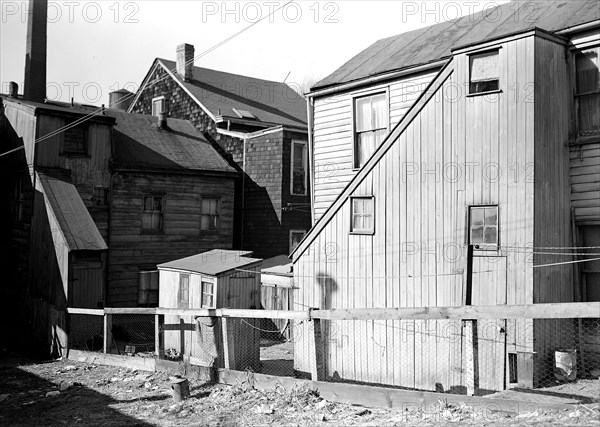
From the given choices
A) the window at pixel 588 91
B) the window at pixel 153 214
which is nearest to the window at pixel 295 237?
the window at pixel 153 214

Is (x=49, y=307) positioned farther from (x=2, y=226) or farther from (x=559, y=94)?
(x=559, y=94)

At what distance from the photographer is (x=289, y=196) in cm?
2539

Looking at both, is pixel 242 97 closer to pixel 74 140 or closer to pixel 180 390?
pixel 74 140

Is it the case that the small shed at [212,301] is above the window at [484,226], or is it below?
below

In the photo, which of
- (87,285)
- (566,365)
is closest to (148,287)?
(87,285)

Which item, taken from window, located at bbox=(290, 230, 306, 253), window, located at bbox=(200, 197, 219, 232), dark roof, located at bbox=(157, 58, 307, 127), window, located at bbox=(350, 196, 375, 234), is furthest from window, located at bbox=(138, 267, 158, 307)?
window, located at bbox=(350, 196, 375, 234)

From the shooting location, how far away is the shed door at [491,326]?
36.5 ft

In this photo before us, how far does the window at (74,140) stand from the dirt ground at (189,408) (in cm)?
977

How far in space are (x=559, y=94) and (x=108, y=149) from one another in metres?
16.5

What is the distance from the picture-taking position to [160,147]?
25.2 m

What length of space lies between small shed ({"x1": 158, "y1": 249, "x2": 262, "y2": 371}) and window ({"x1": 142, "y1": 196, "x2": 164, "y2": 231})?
5.80 m

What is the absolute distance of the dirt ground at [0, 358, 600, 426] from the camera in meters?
7.38

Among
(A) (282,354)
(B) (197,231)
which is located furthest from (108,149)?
(A) (282,354)

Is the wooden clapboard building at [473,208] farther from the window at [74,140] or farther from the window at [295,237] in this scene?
the window at [74,140]
